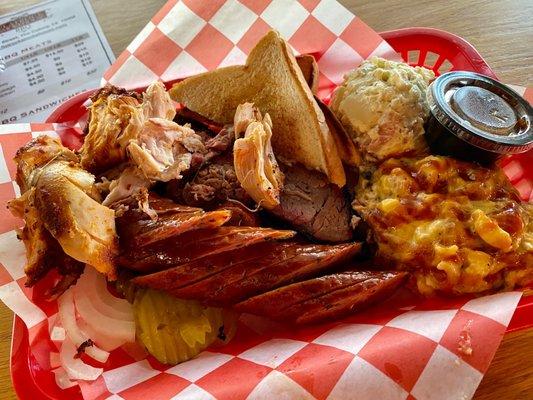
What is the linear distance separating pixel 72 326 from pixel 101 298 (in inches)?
5.6

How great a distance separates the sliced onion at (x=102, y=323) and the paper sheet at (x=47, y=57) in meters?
1.35

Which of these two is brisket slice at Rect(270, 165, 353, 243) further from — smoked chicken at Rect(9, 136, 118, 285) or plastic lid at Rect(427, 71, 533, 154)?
smoked chicken at Rect(9, 136, 118, 285)

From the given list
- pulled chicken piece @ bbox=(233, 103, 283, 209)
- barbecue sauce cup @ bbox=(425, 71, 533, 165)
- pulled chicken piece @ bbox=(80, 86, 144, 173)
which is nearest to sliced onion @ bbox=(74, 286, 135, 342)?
pulled chicken piece @ bbox=(80, 86, 144, 173)

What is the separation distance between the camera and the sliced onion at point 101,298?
1952mm

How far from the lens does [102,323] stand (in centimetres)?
192

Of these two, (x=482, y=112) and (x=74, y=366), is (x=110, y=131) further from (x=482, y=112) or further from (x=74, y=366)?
(x=482, y=112)

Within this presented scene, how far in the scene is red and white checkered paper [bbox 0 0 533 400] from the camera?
151cm

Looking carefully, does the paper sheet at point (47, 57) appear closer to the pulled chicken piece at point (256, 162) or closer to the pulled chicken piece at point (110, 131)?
the pulled chicken piece at point (110, 131)

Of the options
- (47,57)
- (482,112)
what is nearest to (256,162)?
(482,112)

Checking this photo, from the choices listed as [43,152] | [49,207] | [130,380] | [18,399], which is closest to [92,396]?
[130,380]

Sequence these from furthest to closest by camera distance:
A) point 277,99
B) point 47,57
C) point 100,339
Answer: point 47,57
point 277,99
point 100,339

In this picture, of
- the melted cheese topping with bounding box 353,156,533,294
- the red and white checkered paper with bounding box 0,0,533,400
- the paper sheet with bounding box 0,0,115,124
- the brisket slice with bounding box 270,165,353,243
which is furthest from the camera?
the paper sheet with bounding box 0,0,115,124

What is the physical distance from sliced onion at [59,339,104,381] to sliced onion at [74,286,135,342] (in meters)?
0.10

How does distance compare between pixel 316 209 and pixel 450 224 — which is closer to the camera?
pixel 450 224
